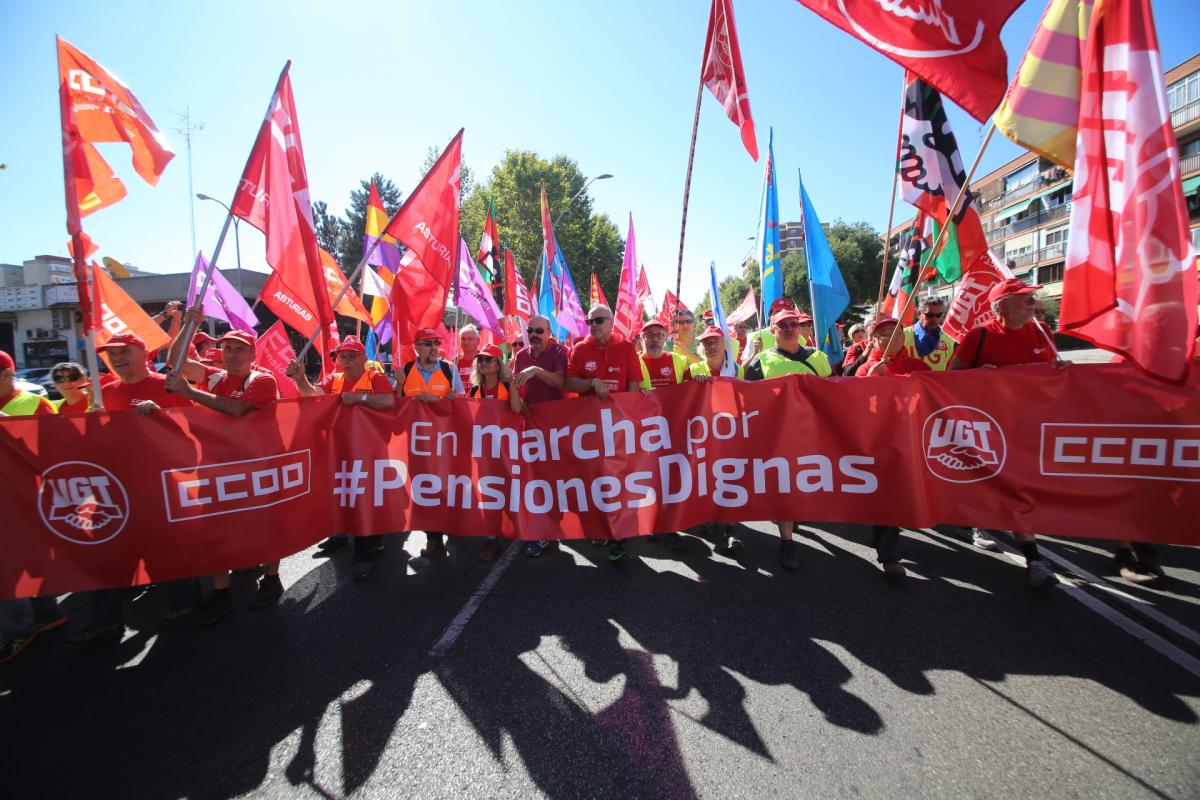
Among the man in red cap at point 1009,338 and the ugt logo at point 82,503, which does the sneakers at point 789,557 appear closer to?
the man in red cap at point 1009,338

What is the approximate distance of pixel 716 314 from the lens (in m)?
9.62

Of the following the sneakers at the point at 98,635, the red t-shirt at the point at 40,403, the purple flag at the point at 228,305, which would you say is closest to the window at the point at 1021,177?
the purple flag at the point at 228,305

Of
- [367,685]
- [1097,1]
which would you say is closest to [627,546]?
[367,685]

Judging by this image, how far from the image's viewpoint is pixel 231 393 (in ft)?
13.2

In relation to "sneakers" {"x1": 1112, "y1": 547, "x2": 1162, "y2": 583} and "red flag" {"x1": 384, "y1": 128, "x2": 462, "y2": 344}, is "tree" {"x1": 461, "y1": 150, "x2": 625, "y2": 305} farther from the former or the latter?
"sneakers" {"x1": 1112, "y1": 547, "x2": 1162, "y2": 583}

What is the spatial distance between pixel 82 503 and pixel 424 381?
2513 millimetres

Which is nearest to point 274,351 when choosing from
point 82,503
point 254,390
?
point 254,390

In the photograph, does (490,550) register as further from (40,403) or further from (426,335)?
(40,403)

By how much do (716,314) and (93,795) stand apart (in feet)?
30.1

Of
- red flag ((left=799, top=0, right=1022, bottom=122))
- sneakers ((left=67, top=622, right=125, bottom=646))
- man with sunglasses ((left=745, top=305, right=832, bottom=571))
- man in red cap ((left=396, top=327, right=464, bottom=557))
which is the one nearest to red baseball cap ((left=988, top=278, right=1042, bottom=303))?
A: man with sunglasses ((left=745, top=305, right=832, bottom=571))

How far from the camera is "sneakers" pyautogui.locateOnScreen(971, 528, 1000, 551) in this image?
4.56 metres

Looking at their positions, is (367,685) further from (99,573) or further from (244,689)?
(99,573)

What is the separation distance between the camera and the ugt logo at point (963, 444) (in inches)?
142

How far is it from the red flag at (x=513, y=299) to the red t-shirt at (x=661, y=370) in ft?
16.2
